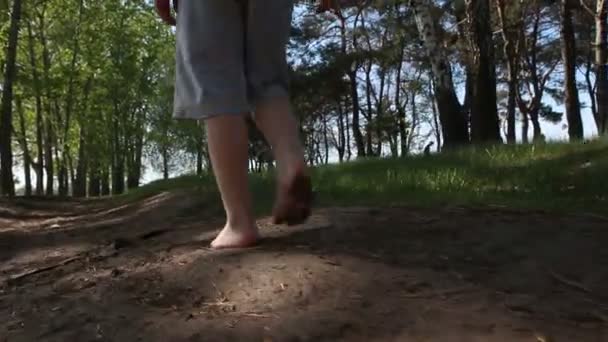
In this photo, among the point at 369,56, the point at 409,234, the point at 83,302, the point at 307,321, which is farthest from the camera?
the point at 369,56

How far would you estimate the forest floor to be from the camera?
5.58ft

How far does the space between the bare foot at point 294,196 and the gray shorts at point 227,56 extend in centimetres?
32

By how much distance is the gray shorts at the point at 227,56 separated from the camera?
2.57 m

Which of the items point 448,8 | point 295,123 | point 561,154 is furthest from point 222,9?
point 448,8

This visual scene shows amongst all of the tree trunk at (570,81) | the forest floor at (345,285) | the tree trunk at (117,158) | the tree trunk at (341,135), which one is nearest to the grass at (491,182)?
the forest floor at (345,285)

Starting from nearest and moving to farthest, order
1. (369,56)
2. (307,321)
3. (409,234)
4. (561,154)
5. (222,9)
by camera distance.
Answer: (307,321) → (222,9) → (409,234) → (561,154) → (369,56)

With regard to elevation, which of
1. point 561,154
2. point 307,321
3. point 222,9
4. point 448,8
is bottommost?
point 307,321

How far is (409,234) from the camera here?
285cm

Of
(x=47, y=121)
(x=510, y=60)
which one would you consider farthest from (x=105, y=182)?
(x=510, y=60)

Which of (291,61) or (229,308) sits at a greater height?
(291,61)

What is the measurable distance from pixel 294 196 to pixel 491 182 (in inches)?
130

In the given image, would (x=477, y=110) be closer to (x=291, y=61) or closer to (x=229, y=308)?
(x=229, y=308)

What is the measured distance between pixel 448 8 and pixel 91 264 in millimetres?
18890

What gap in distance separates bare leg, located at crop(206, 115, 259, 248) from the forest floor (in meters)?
0.10
